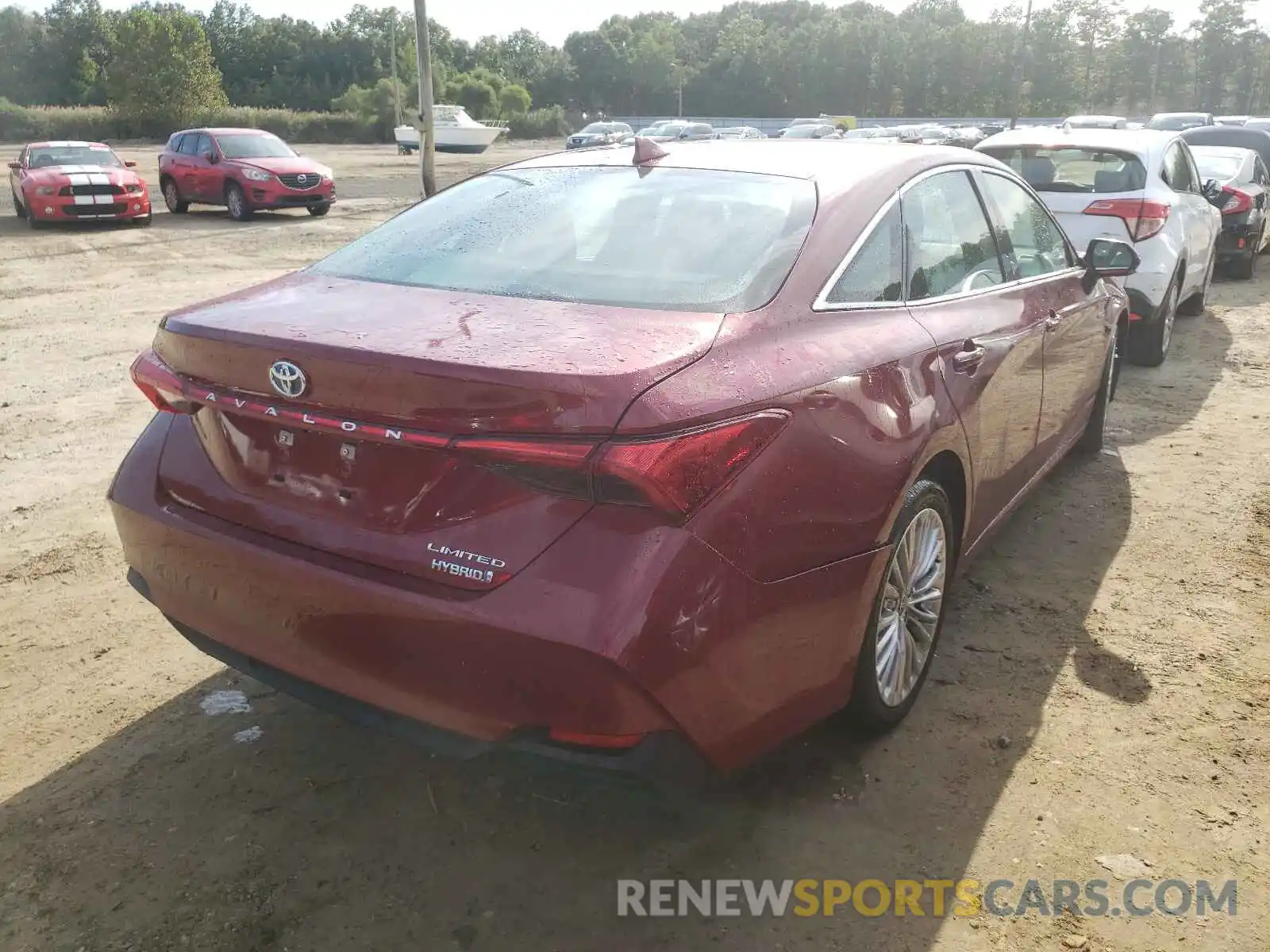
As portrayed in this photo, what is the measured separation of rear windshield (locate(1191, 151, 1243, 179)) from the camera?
465 inches

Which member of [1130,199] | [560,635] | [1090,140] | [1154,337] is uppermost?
[1090,140]

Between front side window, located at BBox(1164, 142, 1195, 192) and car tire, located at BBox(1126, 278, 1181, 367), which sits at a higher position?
front side window, located at BBox(1164, 142, 1195, 192)

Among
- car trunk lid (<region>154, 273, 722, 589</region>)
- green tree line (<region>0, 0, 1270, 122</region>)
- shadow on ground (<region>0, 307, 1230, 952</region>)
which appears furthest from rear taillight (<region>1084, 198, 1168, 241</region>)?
green tree line (<region>0, 0, 1270, 122</region>)

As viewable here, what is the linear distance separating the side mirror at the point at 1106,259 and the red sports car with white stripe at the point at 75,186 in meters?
17.1

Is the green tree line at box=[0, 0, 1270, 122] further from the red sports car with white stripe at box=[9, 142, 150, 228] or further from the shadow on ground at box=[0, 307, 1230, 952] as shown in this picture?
the shadow on ground at box=[0, 307, 1230, 952]

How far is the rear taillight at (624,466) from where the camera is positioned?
1972mm

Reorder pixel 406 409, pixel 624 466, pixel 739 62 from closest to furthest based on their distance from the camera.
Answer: pixel 624 466, pixel 406 409, pixel 739 62

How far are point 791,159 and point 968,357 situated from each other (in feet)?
2.60

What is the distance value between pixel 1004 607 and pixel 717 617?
220 cm

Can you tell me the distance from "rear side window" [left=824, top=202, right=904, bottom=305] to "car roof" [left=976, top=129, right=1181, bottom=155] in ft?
16.6

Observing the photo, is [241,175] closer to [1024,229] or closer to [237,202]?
[237,202]

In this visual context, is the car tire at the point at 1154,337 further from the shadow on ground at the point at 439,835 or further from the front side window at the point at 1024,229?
the shadow on ground at the point at 439,835

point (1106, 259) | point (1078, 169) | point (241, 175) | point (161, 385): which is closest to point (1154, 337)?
point (1078, 169)

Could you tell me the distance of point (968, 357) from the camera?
3.08 m
